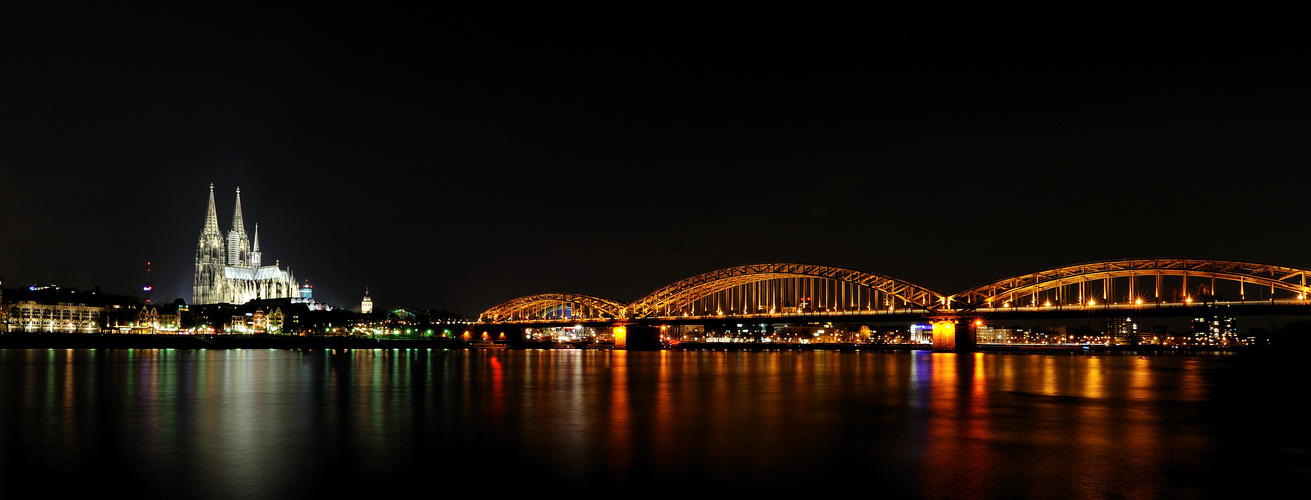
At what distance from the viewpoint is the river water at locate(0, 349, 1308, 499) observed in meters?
15.1

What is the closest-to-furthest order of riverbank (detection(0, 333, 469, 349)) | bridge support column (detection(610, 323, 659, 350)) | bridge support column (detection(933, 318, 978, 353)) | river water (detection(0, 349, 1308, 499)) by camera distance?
1. river water (detection(0, 349, 1308, 499))
2. bridge support column (detection(933, 318, 978, 353))
3. riverbank (detection(0, 333, 469, 349))
4. bridge support column (detection(610, 323, 659, 350))

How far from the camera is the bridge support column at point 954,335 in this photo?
104m

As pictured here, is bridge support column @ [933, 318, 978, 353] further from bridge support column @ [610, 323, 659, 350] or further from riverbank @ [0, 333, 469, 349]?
riverbank @ [0, 333, 469, 349]

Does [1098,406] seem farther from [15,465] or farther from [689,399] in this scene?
[15,465]

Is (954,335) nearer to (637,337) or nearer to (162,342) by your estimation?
(637,337)

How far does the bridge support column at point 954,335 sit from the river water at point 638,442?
221 feet

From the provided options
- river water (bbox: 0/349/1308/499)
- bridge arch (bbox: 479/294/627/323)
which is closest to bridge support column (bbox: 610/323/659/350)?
bridge arch (bbox: 479/294/627/323)

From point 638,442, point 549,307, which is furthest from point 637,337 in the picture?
point 638,442

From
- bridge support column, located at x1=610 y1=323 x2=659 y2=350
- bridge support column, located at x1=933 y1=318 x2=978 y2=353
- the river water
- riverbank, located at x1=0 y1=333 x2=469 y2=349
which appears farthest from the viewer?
bridge support column, located at x1=610 y1=323 x2=659 y2=350

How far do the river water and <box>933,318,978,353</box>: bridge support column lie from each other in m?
67.4

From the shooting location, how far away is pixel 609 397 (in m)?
33.7

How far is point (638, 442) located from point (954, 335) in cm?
9228

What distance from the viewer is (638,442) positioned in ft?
66.7

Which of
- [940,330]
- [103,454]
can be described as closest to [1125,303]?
[940,330]
